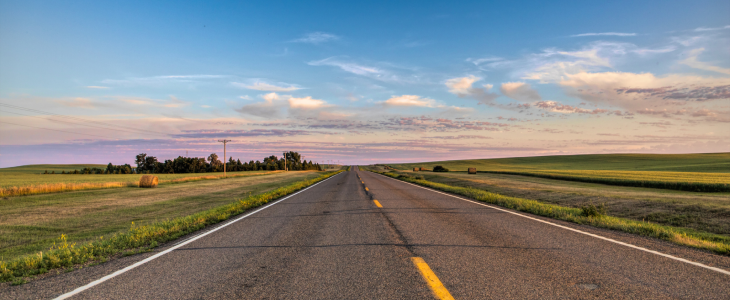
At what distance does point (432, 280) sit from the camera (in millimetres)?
4316

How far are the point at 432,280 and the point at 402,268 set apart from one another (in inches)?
25.8

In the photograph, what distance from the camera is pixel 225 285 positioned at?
4.30 metres

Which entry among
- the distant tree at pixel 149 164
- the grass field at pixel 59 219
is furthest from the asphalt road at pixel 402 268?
the distant tree at pixel 149 164

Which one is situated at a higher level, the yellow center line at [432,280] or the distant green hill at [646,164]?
the yellow center line at [432,280]

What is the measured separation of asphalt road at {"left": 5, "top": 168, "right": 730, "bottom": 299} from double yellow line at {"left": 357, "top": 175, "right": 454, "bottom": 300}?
35mm

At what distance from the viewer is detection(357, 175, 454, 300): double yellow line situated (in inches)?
149

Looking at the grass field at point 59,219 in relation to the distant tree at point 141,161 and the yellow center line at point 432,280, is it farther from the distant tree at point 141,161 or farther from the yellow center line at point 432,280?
the distant tree at point 141,161

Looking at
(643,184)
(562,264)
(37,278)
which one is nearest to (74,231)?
(37,278)

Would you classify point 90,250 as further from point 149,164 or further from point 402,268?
point 149,164

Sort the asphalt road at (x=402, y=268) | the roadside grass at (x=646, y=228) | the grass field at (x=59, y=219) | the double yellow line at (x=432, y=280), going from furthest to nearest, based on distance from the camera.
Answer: the grass field at (x=59, y=219), the roadside grass at (x=646, y=228), the asphalt road at (x=402, y=268), the double yellow line at (x=432, y=280)

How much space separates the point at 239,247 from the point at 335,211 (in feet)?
17.5

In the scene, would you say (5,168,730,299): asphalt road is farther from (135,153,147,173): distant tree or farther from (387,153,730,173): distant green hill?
(135,153,147,173): distant tree

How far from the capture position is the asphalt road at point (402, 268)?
400cm

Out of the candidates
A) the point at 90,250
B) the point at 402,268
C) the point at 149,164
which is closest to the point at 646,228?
the point at 402,268
